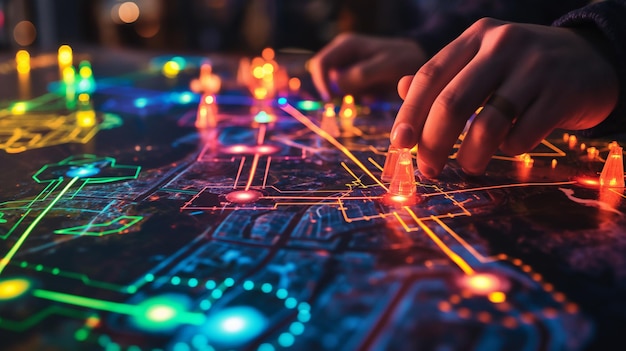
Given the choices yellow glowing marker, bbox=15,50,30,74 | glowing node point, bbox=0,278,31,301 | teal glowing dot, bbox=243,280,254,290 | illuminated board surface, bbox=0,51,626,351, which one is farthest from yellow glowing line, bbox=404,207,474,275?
yellow glowing marker, bbox=15,50,30,74

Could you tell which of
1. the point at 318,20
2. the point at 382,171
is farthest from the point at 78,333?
the point at 318,20

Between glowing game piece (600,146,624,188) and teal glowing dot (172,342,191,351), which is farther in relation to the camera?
glowing game piece (600,146,624,188)

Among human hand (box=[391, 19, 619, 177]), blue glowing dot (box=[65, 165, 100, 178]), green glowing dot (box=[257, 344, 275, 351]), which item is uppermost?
human hand (box=[391, 19, 619, 177])

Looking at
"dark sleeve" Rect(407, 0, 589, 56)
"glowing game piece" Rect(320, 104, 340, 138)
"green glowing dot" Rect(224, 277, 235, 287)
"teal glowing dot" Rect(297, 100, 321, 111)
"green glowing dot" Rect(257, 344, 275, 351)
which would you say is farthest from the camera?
"dark sleeve" Rect(407, 0, 589, 56)

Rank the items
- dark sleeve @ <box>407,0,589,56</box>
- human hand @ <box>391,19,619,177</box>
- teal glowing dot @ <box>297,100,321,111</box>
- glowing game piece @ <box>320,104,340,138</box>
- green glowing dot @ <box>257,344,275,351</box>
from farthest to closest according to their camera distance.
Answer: dark sleeve @ <box>407,0,589,56</box>
teal glowing dot @ <box>297,100,321,111</box>
glowing game piece @ <box>320,104,340,138</box>
human hand @ <box>391,19,619,177</box>
green glowing dot @ <box>257,344,275,351</box>

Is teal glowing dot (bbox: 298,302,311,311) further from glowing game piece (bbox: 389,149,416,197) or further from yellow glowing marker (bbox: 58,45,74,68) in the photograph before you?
yellow glowing marker (bbox: 58,45,74,68)

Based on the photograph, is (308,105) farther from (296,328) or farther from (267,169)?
(296,328)

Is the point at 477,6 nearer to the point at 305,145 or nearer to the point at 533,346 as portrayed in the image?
the point at 305,145
